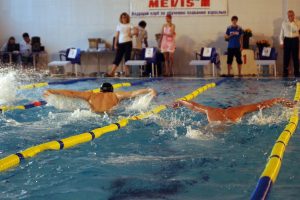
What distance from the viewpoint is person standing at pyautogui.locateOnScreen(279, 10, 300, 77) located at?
13.2 m

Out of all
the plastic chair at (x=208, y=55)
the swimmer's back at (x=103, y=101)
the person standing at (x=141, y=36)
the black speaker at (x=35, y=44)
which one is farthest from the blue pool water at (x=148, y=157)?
the black speaker at (x=35, y=44)

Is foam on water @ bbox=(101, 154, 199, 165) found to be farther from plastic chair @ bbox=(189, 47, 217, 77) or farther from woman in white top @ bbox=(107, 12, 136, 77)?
plastic chair @ bbox=(189, 47, 217, 77)

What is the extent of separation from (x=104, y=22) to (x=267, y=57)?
5.24m

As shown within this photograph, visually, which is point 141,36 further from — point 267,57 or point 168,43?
point 267,57

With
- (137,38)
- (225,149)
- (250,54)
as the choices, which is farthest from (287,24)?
(225,149)

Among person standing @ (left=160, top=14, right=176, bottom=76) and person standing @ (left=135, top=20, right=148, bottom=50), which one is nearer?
person standing @ (left=160, top=14, right=176, bottom=76)

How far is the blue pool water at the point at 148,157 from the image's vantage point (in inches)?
153

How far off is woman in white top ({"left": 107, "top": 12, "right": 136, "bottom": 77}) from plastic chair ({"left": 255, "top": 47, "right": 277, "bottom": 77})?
3.45m

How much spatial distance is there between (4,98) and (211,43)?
8.31 m

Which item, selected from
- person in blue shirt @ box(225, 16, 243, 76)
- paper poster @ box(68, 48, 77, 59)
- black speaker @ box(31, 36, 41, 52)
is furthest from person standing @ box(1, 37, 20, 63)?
person in blue shirt @ box(225, 16, 243, 76)

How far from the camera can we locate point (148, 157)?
4.87 metres

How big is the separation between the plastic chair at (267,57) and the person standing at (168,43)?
232cm

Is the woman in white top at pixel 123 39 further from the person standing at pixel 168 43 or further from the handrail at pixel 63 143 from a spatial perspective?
the handrail at pixel 63 143

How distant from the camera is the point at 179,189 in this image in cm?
389
